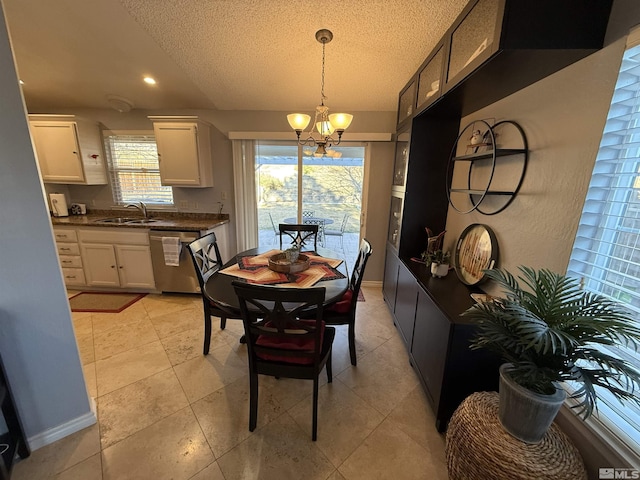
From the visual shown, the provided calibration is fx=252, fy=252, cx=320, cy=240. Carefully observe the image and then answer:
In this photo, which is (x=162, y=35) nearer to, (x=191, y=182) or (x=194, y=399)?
(x=191, y=182)

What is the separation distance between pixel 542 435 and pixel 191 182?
12.1 ft

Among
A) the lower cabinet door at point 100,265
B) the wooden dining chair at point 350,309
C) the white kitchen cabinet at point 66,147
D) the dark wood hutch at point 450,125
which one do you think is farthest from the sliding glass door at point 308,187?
the white kitchen cabinet at point 66,147

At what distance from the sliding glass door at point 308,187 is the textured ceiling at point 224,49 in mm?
595

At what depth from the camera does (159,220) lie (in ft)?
11.0

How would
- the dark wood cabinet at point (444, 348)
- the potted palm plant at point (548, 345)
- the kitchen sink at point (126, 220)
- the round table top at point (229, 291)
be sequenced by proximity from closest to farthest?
the potted palm plant at point (548, 345) → the dark wood cabinet at point (444, 348) → the round table top at point (229, 291) → the kitchen sink at point (126, 220)

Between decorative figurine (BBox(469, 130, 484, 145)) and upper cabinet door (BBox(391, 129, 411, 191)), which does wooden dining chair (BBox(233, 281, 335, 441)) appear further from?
upper cabinet door (BBox(391, 129, 411, 191))

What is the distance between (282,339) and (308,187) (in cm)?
245

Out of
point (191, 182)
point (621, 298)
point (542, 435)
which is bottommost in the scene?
point (542, 435)

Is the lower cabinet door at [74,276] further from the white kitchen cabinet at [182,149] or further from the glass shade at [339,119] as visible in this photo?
the glass shade at [339,119]

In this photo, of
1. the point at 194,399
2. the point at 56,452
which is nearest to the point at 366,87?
the point at 194,399

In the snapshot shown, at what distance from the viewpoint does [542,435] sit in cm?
97

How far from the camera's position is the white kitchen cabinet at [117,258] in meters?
3.01

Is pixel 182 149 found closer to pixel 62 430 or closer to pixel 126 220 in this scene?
pixel 126 220

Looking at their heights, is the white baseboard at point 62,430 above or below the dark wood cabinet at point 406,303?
below
